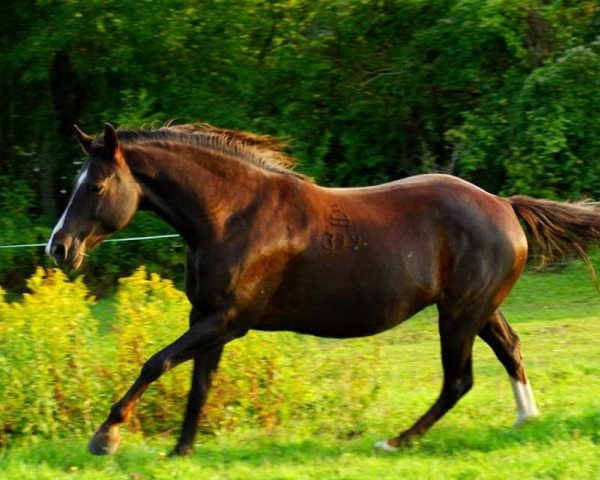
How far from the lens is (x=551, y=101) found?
48.1ft

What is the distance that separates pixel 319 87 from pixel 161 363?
34.9 ft

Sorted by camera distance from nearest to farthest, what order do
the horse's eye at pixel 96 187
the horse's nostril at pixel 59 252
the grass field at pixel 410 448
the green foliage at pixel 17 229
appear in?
the grass field at pixel 410 448 → the horse's nostril at pixel 59 252 → the horse's eye at pixel 96 187 → the green foliage at pixel 17 229

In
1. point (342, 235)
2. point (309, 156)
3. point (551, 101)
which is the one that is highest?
point (342, 235)

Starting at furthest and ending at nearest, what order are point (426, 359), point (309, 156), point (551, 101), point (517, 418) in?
point (309, 156)
point (551, 101)
point (426, 359)
point (517, 418)

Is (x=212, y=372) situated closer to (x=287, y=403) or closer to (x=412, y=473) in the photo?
(x=287, y=403)

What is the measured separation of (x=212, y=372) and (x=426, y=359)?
3.60 meters

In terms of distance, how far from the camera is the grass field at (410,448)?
6043mm

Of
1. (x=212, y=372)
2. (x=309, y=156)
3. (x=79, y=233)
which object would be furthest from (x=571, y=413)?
(x=309, y=156)

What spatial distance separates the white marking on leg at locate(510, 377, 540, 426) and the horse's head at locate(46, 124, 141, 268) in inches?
110

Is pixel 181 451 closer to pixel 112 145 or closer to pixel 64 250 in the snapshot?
pixel 64 250

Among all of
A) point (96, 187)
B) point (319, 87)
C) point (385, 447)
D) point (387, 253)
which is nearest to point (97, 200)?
point (96, 187)

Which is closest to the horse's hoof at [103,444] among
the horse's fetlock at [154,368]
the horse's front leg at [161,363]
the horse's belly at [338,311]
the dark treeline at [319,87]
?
the horse's front leg at [161,363]

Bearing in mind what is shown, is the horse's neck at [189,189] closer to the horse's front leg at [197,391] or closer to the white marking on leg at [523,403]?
the horse's front leg at [197,391]

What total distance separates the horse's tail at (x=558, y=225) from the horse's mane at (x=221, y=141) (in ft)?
5.51
